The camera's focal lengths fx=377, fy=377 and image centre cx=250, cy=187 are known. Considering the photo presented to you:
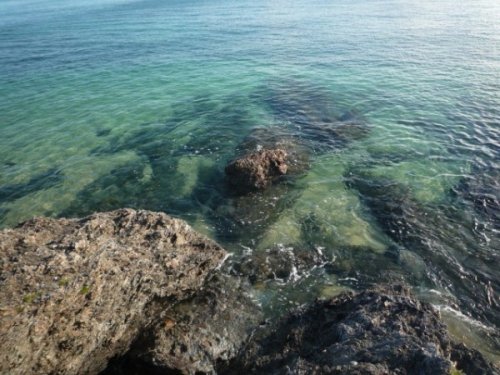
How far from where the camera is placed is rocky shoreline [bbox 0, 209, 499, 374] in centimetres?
748

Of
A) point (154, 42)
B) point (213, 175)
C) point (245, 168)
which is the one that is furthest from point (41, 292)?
point (154, 42)

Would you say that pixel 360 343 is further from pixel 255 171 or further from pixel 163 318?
pixel 255 171

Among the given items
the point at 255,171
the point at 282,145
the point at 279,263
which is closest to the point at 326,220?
the point at 279,263

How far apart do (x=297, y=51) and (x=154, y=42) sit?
64.7ft

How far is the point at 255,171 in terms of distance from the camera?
1677 cm

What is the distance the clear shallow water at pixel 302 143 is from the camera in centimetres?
1339

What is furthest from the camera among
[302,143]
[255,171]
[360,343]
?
[302,143]

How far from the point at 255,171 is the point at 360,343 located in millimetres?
10195

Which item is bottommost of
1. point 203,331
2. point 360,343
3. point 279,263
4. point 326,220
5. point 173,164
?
point 173,164

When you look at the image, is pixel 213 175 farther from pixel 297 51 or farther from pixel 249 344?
pixel 297 51

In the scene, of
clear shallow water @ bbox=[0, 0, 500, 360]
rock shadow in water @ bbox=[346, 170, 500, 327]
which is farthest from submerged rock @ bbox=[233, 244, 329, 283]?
rock shadow in water @ bbox=[346, 170, 500, 327]

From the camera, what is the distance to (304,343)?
8703 millimetres

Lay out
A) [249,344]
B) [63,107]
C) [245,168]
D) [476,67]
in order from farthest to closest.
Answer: [476,67] → [63,107] → [245,168] → [249,344]

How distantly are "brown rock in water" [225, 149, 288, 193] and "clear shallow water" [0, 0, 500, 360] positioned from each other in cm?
66
